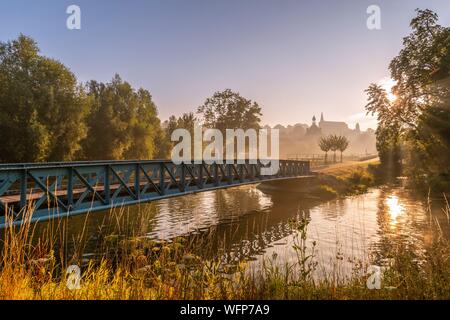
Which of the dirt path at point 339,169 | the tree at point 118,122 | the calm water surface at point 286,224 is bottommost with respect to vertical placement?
the calm water surface at point 286,224

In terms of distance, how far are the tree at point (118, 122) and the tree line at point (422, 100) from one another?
104ft

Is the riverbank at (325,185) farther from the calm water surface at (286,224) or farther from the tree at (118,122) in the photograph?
the tree at (118,122)

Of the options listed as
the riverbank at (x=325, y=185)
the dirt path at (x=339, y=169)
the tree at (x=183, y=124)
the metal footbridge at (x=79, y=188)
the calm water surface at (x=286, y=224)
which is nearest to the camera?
the metal footbridge at (x=79, y=188)

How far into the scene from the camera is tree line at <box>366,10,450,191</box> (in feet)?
99.8

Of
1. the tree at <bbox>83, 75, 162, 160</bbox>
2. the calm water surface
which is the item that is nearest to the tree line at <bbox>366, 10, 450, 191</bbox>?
the calm water surface

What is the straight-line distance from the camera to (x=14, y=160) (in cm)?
2998

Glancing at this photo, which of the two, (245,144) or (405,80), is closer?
(405,80)

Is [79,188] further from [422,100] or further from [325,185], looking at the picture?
[422,100]

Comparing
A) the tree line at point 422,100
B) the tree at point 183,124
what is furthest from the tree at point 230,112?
the tree line at point 422,100

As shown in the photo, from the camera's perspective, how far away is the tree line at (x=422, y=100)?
3041 cm

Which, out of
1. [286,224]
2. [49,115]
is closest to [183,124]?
[49,115]
